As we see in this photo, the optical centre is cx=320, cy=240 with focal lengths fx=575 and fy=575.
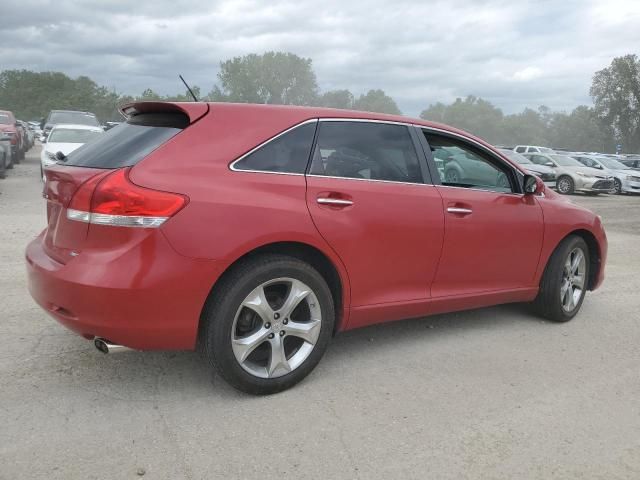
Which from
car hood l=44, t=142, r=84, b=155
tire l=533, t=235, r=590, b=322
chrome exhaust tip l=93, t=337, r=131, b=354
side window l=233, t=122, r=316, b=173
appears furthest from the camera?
car hood l=44, t=142, r=84, b=155

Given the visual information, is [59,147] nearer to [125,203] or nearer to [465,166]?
[465,166]

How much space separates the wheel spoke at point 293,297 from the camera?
325 cm

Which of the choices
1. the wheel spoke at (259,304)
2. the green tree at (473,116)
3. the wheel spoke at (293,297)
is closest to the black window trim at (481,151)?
the wheel spoke at (293,297)

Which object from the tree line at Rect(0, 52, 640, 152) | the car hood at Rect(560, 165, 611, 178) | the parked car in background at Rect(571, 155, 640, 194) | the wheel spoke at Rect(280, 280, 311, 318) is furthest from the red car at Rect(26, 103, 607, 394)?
the tree line at Rect(0, 52, 640, 152)

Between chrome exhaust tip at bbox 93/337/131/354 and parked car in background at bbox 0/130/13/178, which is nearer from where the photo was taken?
chrome exhaust tip at bbox 93/337/131/354

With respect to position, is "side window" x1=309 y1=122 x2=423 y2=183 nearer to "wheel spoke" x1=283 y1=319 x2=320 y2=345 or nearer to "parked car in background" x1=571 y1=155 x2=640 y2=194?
"wheel spoke" x1=283 y1=319 x2=320 y2=345

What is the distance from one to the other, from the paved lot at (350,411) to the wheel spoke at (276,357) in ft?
0.53

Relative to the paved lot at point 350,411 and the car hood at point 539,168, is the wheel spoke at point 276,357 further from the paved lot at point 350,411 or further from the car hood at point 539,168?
the car hood at point 539,168

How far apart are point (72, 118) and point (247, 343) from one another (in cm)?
1985

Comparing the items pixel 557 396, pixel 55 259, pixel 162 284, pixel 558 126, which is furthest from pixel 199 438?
pixel 558 126

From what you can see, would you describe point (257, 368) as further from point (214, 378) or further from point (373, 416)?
point (373, 416)

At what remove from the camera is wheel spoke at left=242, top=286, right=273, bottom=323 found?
3.11m

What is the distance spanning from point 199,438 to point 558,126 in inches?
4980

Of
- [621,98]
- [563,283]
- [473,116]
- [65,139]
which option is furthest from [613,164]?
[473,116]
